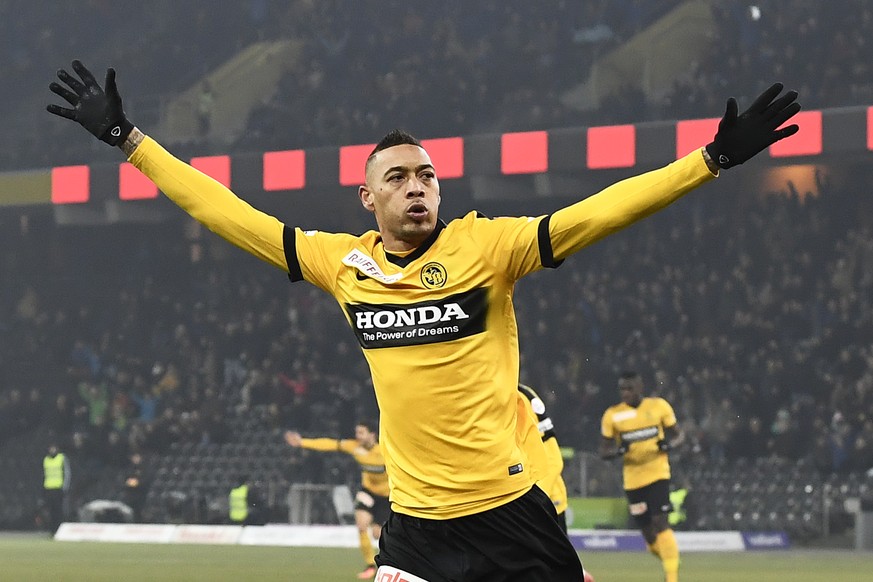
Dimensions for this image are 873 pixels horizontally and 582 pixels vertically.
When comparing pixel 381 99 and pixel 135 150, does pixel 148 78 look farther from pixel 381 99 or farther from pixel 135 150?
pixel 135 150

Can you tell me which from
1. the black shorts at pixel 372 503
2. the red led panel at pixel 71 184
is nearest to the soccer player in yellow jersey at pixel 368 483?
the black shorts at pixel 372 503

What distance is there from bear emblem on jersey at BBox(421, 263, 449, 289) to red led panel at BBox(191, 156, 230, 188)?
23704mm

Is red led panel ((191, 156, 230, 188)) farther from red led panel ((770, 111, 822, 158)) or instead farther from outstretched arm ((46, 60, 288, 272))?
outstretched arm ((46, 60, 288, 272))


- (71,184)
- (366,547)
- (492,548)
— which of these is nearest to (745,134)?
(492,548)

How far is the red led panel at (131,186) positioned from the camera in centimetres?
2886

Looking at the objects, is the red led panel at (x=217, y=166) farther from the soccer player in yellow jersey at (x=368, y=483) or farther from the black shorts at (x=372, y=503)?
the black shorts at (x=372, y=503)

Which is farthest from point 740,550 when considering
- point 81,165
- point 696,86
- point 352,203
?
point 81,165

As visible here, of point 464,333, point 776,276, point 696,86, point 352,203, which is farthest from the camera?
point 352,203

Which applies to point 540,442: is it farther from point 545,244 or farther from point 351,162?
point 351,162

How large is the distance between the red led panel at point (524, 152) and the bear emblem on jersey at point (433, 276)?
21.3 meters

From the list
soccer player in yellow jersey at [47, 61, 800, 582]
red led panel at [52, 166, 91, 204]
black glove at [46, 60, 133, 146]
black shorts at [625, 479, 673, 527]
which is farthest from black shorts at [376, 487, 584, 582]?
red led panel at [52, 166, 91, 204]

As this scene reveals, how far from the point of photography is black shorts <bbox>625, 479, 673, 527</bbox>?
14508 mm

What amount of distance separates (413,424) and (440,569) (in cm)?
48

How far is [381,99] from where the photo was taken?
99.1ft
